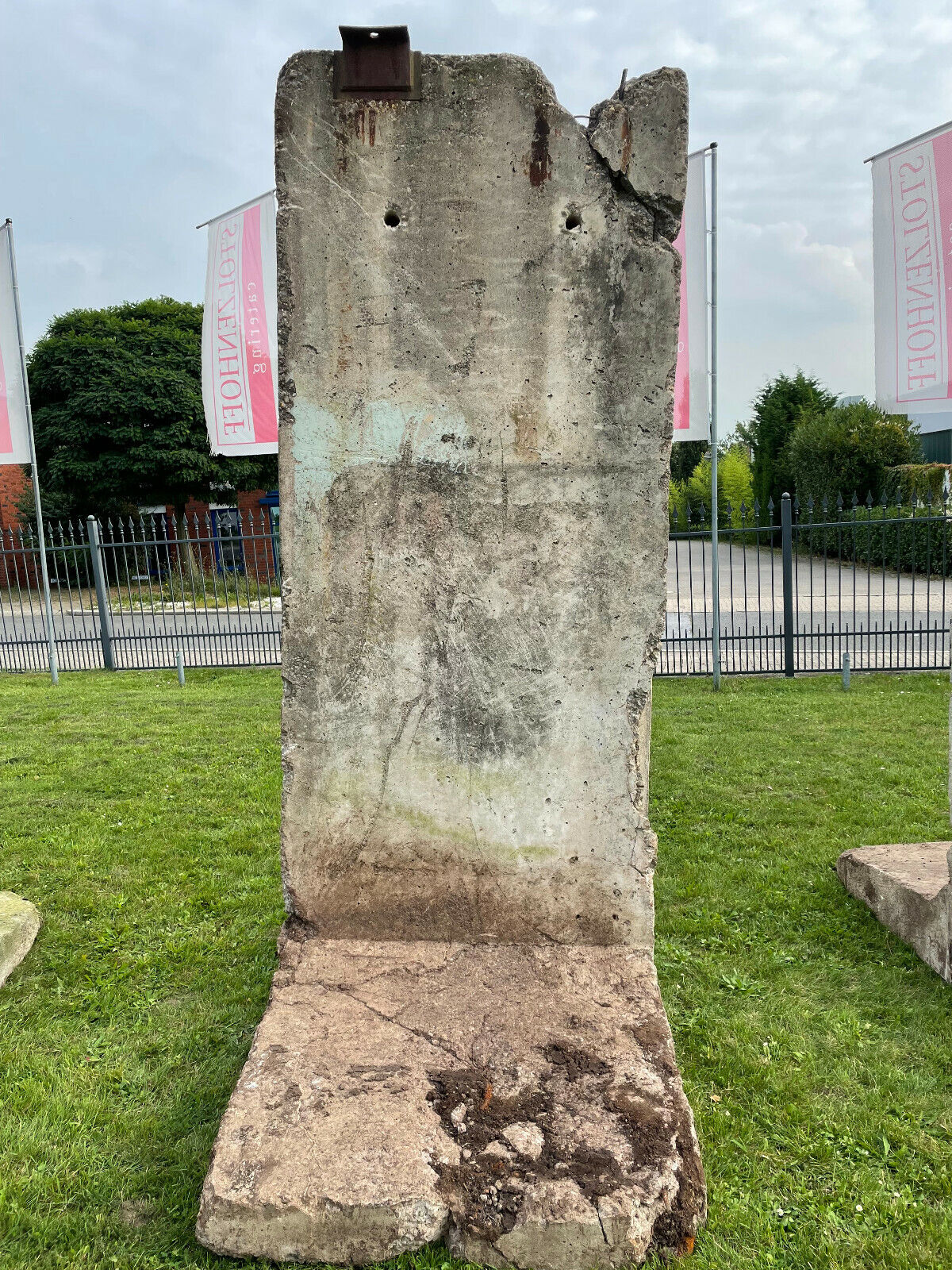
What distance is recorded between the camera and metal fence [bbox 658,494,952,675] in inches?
360

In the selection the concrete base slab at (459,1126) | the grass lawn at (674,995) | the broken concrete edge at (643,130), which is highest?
the broken concrete edge at (643,130)

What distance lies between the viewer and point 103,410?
833 inches

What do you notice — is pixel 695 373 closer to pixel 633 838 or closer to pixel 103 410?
pixel 633 838

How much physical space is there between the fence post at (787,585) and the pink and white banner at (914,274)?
1.61 metres

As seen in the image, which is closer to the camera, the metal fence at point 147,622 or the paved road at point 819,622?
the paved road at point 819,622

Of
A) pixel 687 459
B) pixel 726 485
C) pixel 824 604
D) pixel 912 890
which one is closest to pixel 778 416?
pixel 726 485

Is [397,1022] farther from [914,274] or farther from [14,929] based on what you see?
[914,274]

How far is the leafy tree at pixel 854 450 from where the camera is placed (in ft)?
70.7

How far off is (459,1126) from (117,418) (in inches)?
869

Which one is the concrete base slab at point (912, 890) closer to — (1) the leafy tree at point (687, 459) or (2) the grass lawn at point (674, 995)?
(2) the grass lawn at point (674, 995)

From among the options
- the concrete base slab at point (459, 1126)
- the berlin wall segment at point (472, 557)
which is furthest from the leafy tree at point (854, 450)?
the concrete base slab at point (459, 1126)

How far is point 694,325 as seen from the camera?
778 centimetres

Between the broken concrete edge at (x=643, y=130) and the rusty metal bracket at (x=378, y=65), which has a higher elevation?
the rusty metal bracket at (x=378, y=65)

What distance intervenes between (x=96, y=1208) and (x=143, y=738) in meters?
5.13
